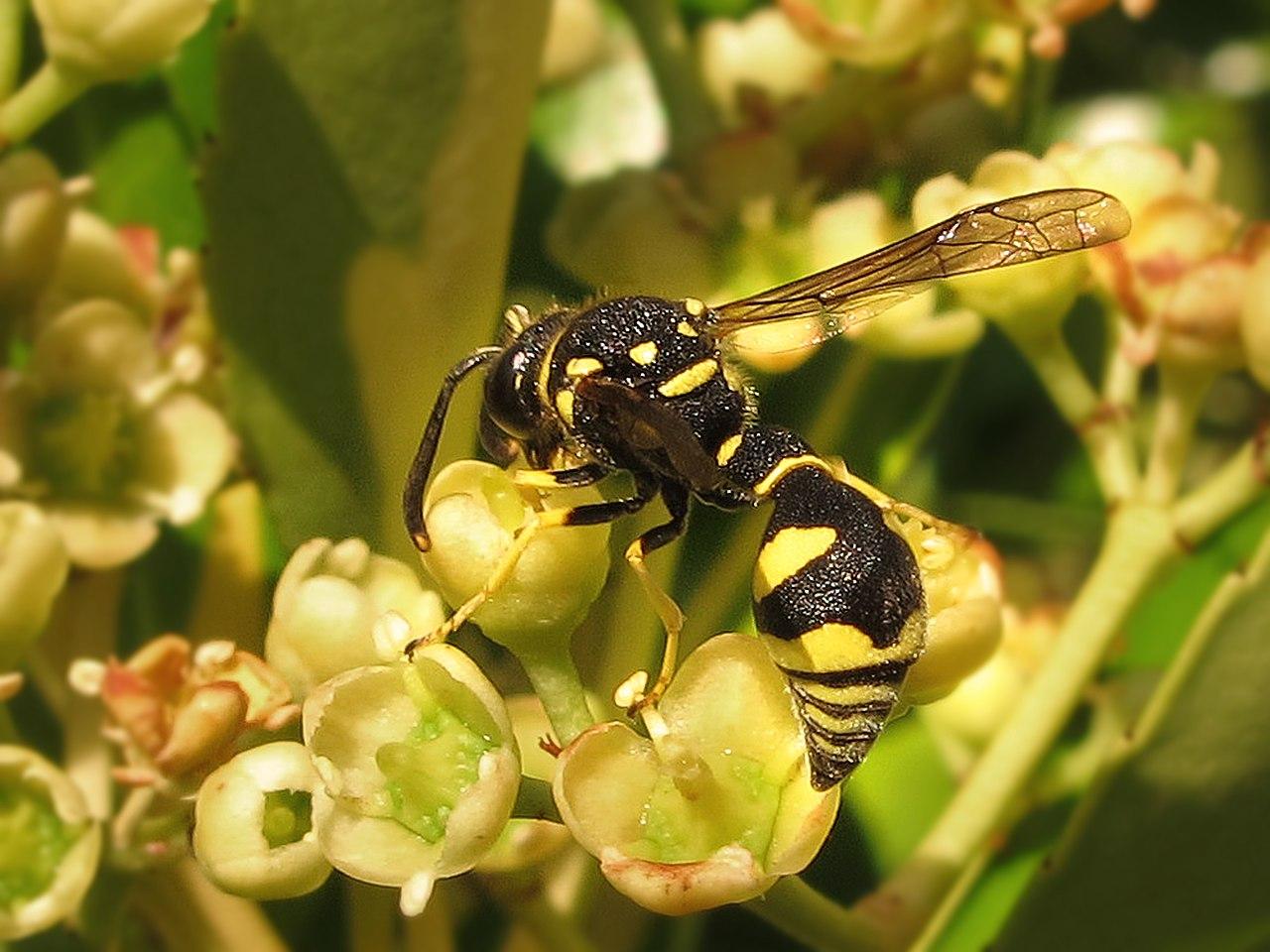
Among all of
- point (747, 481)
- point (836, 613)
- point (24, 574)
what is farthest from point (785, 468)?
point (24, 574)

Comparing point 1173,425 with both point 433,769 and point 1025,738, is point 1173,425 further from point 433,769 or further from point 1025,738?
point 433,769

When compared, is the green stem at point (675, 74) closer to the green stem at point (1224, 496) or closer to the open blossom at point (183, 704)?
the green stem at point (1224, 496)

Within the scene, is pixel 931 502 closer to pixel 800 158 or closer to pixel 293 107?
pixel 800 158

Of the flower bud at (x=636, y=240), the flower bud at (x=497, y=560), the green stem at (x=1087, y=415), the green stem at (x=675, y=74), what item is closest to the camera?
the flower bud at (x=497, y=560)

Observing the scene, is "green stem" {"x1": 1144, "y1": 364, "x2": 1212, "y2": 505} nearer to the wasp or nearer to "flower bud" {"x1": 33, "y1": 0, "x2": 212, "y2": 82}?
the wasp

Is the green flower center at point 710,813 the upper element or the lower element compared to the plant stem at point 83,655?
upper

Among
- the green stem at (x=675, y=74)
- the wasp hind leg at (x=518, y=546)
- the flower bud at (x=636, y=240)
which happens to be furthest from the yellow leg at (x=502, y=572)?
the green stem at (x=675, y=74)
